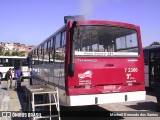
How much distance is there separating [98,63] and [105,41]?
840 mm

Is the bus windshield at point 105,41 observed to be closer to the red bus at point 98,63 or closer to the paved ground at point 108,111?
the red bus at point 98,63

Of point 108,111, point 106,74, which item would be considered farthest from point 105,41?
point 108,111

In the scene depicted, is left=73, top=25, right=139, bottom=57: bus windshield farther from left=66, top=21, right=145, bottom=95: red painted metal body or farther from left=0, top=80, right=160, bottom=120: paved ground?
left=0, top=80, right=160, bottom=120: paved ground

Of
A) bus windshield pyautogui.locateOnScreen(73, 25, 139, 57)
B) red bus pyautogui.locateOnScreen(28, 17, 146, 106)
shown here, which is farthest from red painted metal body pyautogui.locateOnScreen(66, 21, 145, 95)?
bus windshield pyautogui.locateOnScreen(73, 25, 139, 57)

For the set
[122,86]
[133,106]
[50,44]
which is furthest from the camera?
[133,106]

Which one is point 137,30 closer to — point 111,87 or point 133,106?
point 111,87

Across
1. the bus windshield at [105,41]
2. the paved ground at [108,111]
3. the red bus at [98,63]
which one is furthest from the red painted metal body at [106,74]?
the paved ground at [108,111]

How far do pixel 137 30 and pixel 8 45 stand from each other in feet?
345

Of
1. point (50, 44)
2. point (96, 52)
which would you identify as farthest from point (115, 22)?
point (50, 44)

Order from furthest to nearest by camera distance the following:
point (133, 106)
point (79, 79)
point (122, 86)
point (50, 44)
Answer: point (133, 106), point (50, 44), point (122, 86), point (79, 79)

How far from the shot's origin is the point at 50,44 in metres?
10.5

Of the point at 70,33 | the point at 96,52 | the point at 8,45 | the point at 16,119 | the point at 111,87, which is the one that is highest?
the point at 8,45

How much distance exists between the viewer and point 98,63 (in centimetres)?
802

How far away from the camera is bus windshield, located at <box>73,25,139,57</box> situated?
26.0 feet
